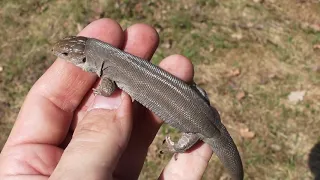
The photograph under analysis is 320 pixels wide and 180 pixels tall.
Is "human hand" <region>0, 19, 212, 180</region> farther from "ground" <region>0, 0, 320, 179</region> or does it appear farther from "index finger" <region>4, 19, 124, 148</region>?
"ground" <region>0, 0, 320, 179</region>

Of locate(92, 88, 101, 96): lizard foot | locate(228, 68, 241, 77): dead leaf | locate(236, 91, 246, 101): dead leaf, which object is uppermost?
locate(92, 88, 101, 96): lizard foot

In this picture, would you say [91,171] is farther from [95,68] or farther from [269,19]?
[269,19]

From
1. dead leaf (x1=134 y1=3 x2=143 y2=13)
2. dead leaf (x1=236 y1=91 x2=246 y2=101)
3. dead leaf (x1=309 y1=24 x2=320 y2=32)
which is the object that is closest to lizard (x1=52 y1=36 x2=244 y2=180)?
dead leaf (x1=236 y1=91 x2=246 y2=101)

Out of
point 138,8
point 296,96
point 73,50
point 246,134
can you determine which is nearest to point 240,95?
point 246,134

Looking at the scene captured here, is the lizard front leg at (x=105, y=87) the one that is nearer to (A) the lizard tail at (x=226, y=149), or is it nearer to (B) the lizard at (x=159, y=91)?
(B) the lizard at (x=159, y=91)

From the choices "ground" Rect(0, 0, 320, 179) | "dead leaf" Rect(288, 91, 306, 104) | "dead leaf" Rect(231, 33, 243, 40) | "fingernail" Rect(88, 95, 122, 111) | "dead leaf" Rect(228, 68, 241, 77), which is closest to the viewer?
"fingernail" Rect(88, 95, 122, 111)

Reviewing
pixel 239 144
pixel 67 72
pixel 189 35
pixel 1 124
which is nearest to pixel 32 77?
pixel 1 124

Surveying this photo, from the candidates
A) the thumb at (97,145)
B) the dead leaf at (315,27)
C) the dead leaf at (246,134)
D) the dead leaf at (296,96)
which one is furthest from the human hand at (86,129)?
the dead leaf at (315,27)
